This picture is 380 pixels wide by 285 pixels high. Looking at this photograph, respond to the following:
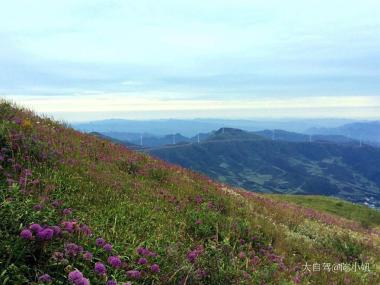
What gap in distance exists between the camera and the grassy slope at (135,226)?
571cm

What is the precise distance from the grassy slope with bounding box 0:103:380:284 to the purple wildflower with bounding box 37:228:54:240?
174mm

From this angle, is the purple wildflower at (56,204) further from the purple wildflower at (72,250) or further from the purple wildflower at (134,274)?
the purple wildflower at (134,274)

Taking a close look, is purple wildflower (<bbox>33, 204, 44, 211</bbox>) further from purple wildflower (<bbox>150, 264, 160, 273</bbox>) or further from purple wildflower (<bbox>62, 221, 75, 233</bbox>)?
purple wildflower (<bbox>150, 264, 160, 273</bbox>)

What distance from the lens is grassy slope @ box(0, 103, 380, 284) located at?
18.7ft

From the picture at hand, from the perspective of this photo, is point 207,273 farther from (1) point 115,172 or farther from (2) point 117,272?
(1) point 115,172

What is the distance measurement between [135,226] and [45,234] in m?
2.89

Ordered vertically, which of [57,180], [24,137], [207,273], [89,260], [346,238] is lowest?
[346,238]

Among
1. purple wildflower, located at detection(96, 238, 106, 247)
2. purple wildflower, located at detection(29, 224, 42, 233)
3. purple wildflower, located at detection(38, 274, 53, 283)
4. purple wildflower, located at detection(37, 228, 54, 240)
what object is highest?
purple wildflower, located at detection(29, 224, 42, 233)

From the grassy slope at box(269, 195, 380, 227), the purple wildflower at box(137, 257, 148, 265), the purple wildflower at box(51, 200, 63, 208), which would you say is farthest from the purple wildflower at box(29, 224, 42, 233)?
the grassy slope at box(269, 195, 380, 227)

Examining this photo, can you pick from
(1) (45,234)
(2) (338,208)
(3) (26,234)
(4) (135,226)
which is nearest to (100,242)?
(1) (45,234)

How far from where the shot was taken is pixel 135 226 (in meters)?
8.09

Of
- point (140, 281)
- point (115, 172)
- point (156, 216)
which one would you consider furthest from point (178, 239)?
point (115, 172)

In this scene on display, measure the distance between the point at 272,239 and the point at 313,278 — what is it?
213 cm

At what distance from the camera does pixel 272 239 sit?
11.0 m
